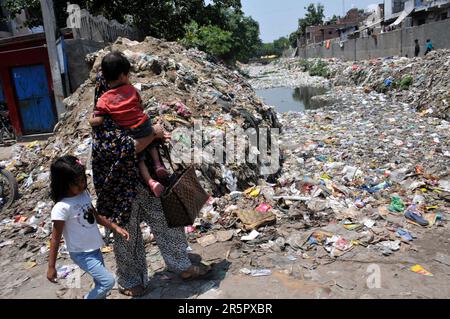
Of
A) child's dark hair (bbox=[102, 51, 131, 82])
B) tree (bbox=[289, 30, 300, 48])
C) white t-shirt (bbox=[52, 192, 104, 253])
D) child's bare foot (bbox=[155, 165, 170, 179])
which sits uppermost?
tree (bbox=[289, 30, 300, 48])

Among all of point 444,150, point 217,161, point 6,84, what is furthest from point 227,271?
point 6,84

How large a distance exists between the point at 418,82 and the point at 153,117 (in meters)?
10.7

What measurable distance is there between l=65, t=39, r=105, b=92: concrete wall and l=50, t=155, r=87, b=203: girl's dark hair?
6.65m

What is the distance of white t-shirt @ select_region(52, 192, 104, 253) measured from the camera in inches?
97.3

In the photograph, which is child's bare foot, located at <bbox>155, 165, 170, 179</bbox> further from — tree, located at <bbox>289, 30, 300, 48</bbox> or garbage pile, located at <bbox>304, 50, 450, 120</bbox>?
tree, located at <bbox>289, 30, 300, 48</bbox>

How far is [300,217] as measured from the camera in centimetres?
419

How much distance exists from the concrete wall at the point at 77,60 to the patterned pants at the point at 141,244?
6489mm

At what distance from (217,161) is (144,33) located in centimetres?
975

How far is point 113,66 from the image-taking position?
8.45ft

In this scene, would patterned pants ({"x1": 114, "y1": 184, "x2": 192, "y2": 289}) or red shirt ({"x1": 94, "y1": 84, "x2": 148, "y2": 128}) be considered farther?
patterned pants ({"x1": 114, "y1": 184, "x2": 192, "y2": 289})

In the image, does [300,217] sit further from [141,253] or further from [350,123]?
[350,123]

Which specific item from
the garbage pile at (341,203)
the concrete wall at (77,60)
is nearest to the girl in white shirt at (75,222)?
the garbage pile at (341,203)

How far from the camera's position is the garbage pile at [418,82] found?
10448 millimetres

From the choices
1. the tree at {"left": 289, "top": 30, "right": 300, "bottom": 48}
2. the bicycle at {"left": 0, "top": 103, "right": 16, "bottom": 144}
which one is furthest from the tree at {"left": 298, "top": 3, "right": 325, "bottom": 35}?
the bicycle at {"left": 0, "top": 103, "right": 16, "bottom": 144}
